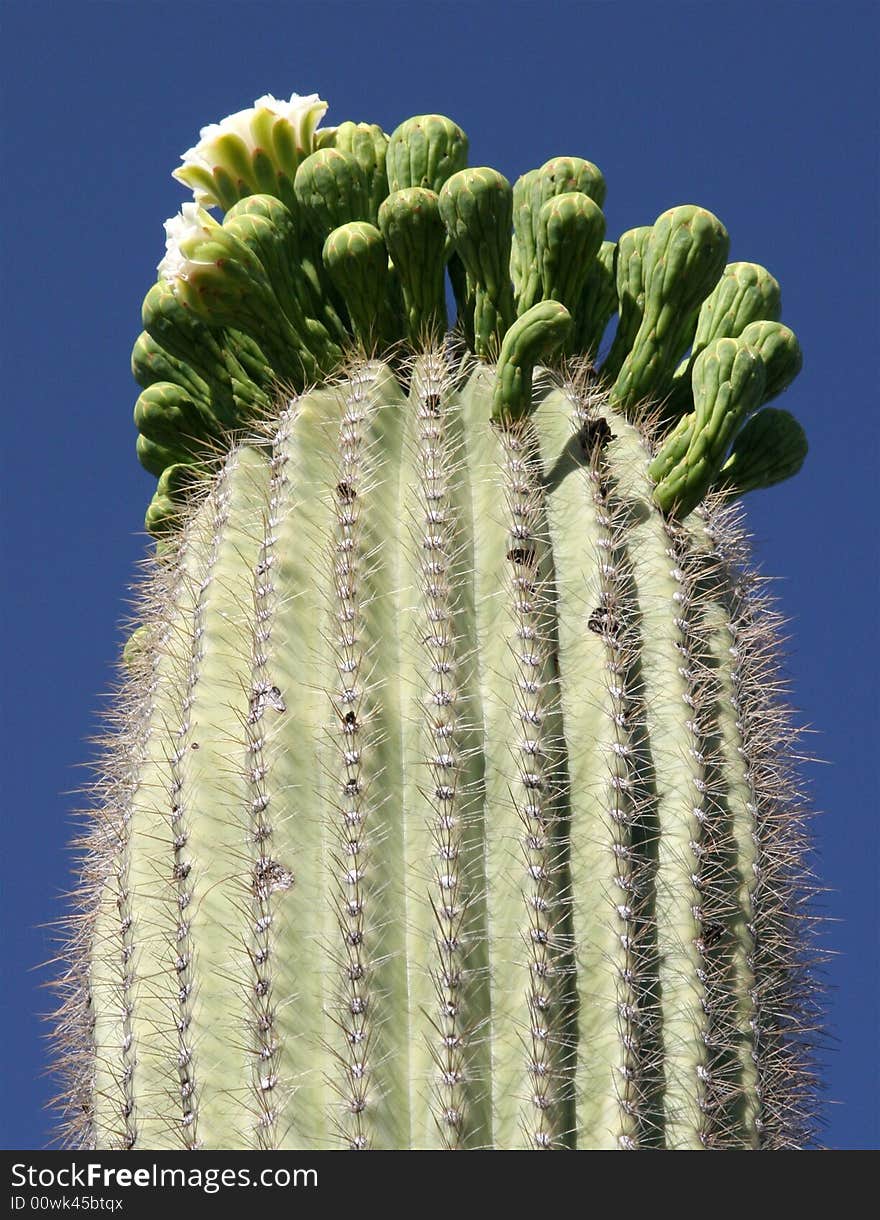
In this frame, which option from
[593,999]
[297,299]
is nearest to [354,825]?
[593,999]

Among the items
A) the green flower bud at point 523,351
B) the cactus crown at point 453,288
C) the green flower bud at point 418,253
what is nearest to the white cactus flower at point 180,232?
the cactus crown at point 453,288

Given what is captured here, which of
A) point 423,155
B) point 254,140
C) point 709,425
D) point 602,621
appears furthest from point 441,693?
point 254,140

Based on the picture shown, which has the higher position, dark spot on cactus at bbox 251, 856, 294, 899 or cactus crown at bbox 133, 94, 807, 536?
cactus crown at bbox 133, 94, 807, 536

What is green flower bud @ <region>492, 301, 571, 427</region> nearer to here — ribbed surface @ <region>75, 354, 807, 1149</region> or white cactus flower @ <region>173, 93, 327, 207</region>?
ribbed surface @ <region>75, 354, 807, 1149</region>

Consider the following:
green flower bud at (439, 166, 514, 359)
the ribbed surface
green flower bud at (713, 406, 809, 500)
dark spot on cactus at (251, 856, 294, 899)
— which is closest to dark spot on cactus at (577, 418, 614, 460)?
the ribbed surface

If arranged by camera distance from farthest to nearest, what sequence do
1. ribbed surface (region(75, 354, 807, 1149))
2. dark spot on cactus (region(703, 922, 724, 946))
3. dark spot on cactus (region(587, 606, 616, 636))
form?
dark spot on cactus (region(587, 606, 616, 636)), dark spot on cactus (region(703, 922, 724, 946)), ribbed surface (region(75, 354, 807, 1149))

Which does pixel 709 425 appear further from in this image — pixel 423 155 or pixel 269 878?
pixel 269 878

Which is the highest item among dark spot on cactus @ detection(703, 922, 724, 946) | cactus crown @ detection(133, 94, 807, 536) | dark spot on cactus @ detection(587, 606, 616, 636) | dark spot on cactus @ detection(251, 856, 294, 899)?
cactus crown @ detection(133, 94, 807, 536)
